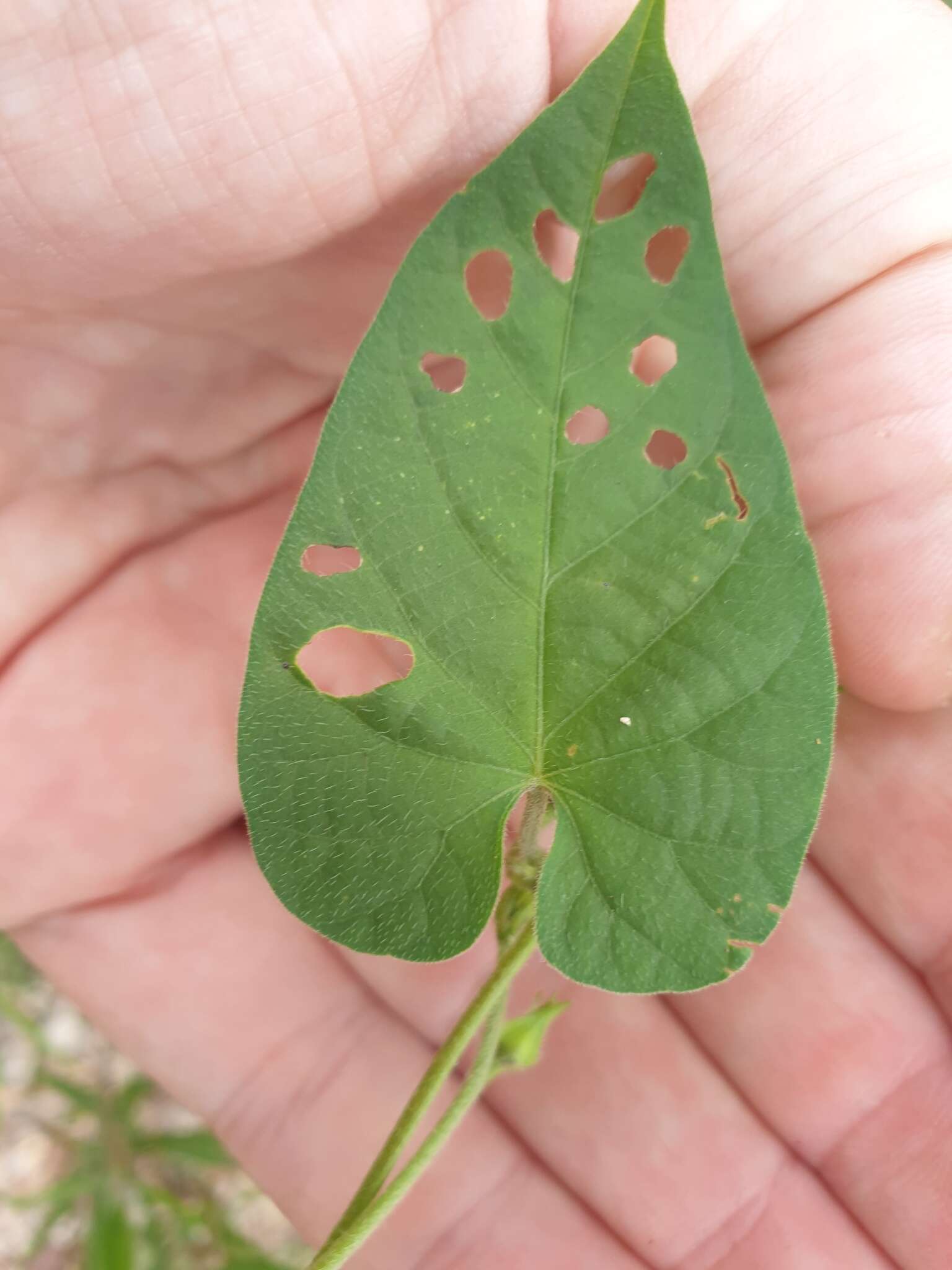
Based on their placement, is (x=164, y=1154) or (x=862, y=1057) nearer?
(x=862, y=1057)

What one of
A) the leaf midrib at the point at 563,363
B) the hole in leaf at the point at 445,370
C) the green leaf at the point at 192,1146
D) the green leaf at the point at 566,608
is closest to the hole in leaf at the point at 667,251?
the green leaf at the point at 566,608

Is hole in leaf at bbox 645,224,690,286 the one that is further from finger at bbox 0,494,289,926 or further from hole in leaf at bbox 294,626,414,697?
finger at bbox 0,494,289,926

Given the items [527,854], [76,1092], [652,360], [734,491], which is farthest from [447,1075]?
[76,1092]

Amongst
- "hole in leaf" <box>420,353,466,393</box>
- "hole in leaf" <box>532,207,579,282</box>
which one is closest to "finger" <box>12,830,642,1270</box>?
"hole in leaf" <box>420,353,466,393</box>

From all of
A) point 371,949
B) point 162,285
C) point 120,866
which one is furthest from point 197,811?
point 162,285

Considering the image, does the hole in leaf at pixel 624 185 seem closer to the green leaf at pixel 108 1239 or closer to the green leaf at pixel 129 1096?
the green leaf at pixel 129 1096

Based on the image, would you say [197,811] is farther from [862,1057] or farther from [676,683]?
[862,1057]
